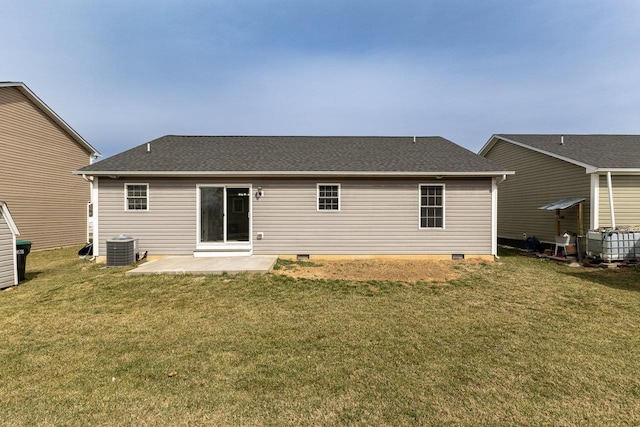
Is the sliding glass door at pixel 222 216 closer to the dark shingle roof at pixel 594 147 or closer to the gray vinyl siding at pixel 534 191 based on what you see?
the gray vinyl siding at pixel 534 191

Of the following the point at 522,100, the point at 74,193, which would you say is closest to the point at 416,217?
the point at 522,100

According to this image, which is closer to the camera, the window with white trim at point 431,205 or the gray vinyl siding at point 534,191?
the window with white trim at point 431,205

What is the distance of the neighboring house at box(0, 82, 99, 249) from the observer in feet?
37.2

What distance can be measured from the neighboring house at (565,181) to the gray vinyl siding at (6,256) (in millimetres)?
15949

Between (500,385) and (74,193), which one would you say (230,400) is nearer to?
(500,385)

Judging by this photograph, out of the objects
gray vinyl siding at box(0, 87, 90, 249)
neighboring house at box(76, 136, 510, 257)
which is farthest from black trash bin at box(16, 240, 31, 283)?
Answer: gray vinyl siding at box(0, 87, 90, 249)

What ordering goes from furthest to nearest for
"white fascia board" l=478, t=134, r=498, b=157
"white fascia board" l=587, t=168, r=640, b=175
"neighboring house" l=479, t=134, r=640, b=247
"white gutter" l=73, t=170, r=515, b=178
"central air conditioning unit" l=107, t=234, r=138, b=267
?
"white fascia board" l=478, t=134, r=498, b=157 → "neighboring house" l=479, t=134, r=640, b=247 → "white fascia board" l=587, t=168, r=640, b=175 → "white gutter" l=73, t=170, r=515, b=178 → "central air conditioning unit" l=107, t=234, r=138, b=267

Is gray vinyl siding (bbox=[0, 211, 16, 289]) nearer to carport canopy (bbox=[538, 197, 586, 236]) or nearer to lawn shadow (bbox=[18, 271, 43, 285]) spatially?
lawn shadow (bbox=[18, 271, 43, 285])

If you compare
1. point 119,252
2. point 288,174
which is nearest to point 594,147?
point 288,174

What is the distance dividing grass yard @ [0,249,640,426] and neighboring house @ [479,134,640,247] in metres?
4.62

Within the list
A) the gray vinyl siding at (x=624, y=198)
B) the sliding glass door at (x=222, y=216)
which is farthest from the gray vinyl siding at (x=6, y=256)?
the gray vinyl siding at (x=624, y=198)

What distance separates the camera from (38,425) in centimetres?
217

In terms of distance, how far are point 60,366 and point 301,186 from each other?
22.7 ft

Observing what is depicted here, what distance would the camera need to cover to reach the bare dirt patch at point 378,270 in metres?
7.00
